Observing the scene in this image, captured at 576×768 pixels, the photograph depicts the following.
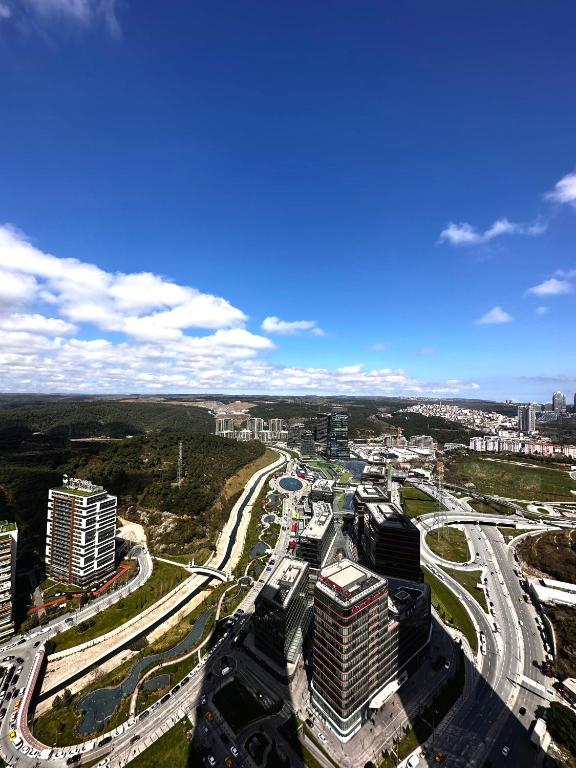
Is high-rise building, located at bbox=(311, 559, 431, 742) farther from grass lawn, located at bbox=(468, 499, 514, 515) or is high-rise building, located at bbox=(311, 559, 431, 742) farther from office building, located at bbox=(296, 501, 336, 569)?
grass lawn, located at bbox=(468, 499, 514, 515)

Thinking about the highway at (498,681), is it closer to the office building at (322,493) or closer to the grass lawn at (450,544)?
the grass lawn at (450,544)

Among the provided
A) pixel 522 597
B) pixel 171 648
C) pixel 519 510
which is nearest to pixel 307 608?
pixel 171 648

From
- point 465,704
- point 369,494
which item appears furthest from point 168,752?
point 369,494

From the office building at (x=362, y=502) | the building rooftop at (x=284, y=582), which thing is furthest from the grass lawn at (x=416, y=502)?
the building rooftop at (x=284, y=582)

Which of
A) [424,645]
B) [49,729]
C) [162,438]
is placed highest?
[162,438]

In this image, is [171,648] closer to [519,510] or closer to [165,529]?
[165,529]

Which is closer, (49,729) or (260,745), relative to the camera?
(260,745)
